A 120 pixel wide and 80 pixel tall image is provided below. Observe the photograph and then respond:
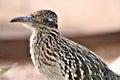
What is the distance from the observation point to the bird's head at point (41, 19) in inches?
289

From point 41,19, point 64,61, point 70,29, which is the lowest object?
point 70,29

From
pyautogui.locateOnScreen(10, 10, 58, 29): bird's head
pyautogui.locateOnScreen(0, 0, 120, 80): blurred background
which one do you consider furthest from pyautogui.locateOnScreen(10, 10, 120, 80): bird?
pyautogui.locateOnScreen(0, 0, 120, 80): blurred background

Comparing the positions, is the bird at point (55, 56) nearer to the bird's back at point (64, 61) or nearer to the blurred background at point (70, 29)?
the bird's back at point (64, 61)

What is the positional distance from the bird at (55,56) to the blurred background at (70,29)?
2.87m

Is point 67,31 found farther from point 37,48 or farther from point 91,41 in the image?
point 37,48

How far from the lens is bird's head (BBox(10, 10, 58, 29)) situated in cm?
734

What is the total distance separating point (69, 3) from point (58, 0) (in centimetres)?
32

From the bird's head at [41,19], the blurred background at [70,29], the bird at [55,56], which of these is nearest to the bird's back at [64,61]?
the bird at [55,56]

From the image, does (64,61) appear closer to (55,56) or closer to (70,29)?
(55,56)

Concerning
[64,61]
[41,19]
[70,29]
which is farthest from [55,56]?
[70,29]

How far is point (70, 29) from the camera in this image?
1584cm

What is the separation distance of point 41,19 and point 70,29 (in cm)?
847

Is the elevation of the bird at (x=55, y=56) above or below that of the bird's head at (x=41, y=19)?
Answer: below

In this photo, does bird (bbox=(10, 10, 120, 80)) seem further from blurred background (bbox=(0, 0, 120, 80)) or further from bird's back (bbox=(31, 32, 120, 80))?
blurred background (bbox=(0, 0, 120, 80))
